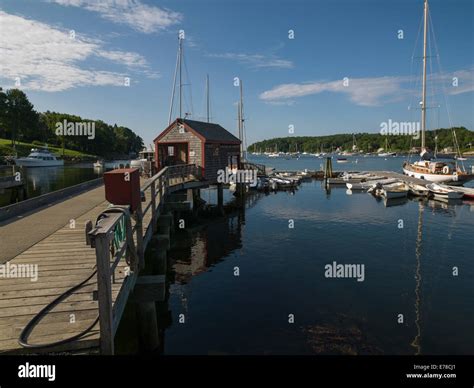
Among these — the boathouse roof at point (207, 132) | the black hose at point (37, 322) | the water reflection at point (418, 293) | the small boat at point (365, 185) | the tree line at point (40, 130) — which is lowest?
the water reflection at point (418, 293)

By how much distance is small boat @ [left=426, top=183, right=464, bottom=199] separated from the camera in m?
33.4

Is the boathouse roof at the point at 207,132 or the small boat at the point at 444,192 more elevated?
the boathouse roof at the point at 207,132

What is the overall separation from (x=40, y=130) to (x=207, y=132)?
121 metres

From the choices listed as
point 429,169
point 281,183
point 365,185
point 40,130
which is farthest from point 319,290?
point 40,130

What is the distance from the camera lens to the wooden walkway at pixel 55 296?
501cm

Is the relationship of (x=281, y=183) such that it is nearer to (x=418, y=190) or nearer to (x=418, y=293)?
(x=418, y=190)

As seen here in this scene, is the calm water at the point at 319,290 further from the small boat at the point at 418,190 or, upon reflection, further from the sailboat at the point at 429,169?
the sailboat at the point at 429,169

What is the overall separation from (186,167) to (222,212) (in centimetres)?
582
